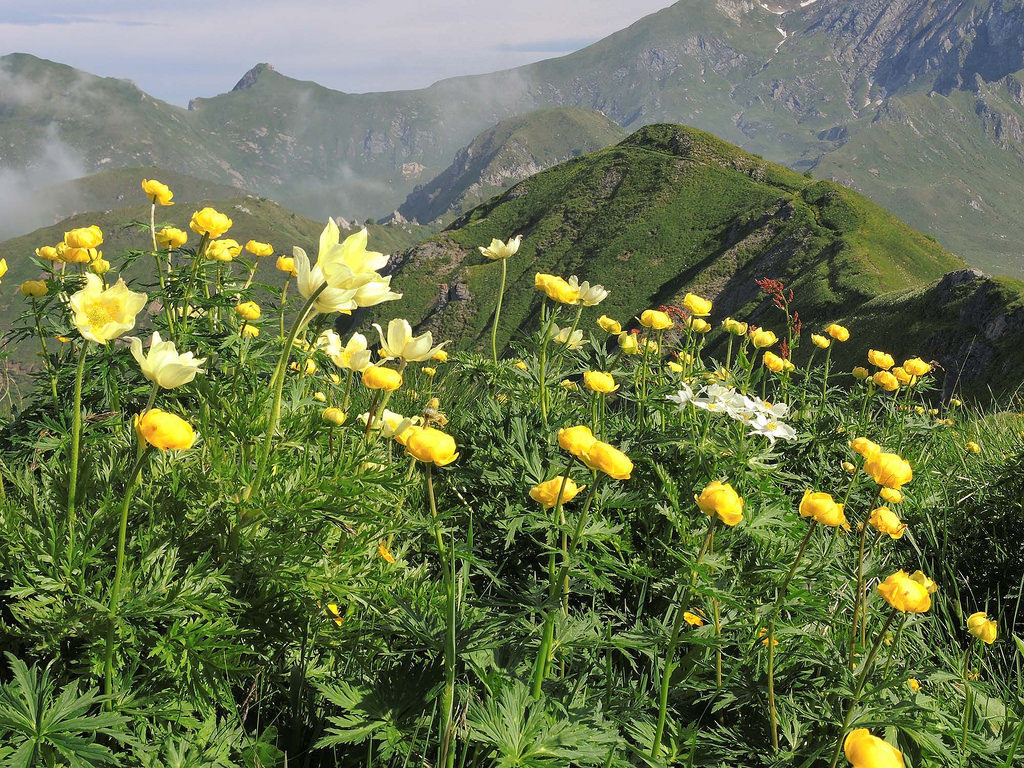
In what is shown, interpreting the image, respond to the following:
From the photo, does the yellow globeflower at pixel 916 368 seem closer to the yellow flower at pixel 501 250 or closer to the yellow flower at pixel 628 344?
the yellow flower at pixel 628 344

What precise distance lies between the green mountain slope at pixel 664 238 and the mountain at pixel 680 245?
197 mm

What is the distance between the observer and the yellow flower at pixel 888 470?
1.77m

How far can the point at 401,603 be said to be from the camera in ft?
5.66

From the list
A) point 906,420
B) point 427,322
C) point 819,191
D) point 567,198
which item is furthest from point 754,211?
point 906,420

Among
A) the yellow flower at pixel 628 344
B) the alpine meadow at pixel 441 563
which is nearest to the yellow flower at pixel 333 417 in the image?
the alpine meadow at pixel 441 563

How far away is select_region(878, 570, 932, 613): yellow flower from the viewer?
57.9 inches

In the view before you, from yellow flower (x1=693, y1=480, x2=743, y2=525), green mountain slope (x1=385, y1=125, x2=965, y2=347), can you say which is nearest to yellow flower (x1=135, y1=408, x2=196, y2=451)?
yellow flower (x1=693, y1=480, x2=743, y2=525)

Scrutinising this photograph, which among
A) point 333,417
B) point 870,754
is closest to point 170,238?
point 333,417

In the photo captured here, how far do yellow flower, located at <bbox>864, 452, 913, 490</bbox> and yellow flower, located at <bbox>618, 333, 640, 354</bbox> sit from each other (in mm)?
1608

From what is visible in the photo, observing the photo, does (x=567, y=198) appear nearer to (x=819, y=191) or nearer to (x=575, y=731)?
(x=819, y=191)

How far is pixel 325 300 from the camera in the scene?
5.34 ft

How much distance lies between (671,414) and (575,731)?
6.12ft

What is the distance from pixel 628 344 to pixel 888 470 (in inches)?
68.4

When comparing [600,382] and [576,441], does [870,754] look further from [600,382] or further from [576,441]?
[600,382]
